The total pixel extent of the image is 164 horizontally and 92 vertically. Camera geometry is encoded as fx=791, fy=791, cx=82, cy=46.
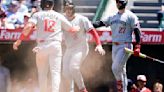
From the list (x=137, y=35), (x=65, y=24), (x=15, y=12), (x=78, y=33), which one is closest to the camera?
(x=65, y=24)

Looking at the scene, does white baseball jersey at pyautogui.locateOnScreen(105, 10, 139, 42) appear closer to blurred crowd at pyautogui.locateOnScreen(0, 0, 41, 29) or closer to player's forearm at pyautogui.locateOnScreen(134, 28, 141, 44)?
player's forearm at pyautogui.locateOnScreen(134, 28, 141, 44)

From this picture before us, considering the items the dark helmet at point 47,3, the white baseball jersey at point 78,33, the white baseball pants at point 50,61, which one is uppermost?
the dark helmet at point 47,3

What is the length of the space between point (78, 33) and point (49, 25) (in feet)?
2.61

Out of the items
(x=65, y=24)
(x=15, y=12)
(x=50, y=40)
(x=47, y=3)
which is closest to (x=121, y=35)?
(x=65, y=24)

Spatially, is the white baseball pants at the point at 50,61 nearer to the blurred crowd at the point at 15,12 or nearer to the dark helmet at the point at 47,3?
the dark helmet at the point at 47,3

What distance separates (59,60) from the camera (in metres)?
13.8

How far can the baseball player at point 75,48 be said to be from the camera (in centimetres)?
1412

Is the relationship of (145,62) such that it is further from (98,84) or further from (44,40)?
(44,40)

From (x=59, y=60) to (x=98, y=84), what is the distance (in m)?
3.33

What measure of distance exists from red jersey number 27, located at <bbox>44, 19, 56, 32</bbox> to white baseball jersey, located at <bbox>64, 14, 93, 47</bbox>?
1.93 ft

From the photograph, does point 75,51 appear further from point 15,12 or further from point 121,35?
point 15,12

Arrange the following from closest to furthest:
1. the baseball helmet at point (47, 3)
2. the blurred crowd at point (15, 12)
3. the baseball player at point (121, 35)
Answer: the baseball helmet at point (47, 3), the baseball player at point (121, 35), the blurred crowd at point (15, 12)

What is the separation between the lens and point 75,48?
14.3 meters

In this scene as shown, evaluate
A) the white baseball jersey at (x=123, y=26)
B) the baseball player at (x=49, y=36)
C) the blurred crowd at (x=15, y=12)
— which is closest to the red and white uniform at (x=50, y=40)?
the baseball player at (x=49, y=36)
